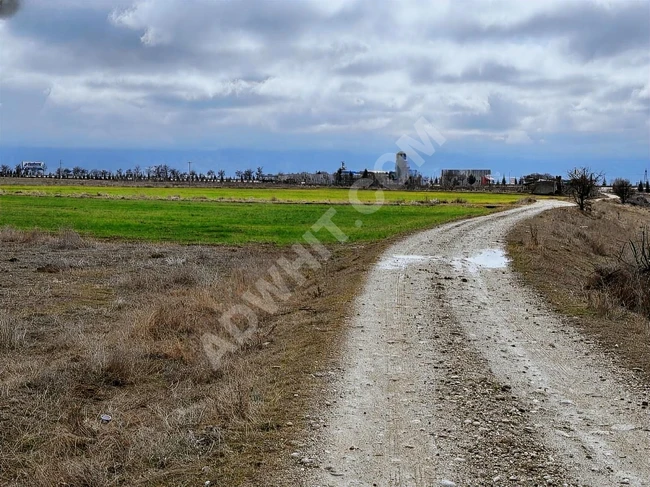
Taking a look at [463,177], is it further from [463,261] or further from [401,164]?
[463,261]

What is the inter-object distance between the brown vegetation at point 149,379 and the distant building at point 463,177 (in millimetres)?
128271

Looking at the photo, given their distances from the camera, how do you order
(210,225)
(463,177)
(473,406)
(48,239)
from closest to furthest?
(473,406) < (48,239) < (210,225) < (463,177)

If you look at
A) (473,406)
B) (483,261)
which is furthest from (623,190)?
(473,406)

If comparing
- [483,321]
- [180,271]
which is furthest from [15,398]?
[180,271]

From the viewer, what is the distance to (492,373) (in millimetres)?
8586

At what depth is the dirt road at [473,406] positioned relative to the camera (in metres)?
5.71

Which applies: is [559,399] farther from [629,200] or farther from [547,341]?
[629,200]

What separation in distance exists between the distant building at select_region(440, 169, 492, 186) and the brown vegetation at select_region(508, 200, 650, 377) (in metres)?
113

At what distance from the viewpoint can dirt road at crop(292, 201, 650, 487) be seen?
571cm

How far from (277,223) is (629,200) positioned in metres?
60.0

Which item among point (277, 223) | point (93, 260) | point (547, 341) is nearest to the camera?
point (547, 341)

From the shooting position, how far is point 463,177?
152 m

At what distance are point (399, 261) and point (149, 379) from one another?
10.8 meters

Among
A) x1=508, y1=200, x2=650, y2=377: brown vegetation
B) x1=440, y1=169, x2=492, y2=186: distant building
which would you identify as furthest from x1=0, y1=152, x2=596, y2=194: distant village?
x1=508, y1=200, x2=650, y2=377: brown vegetation
